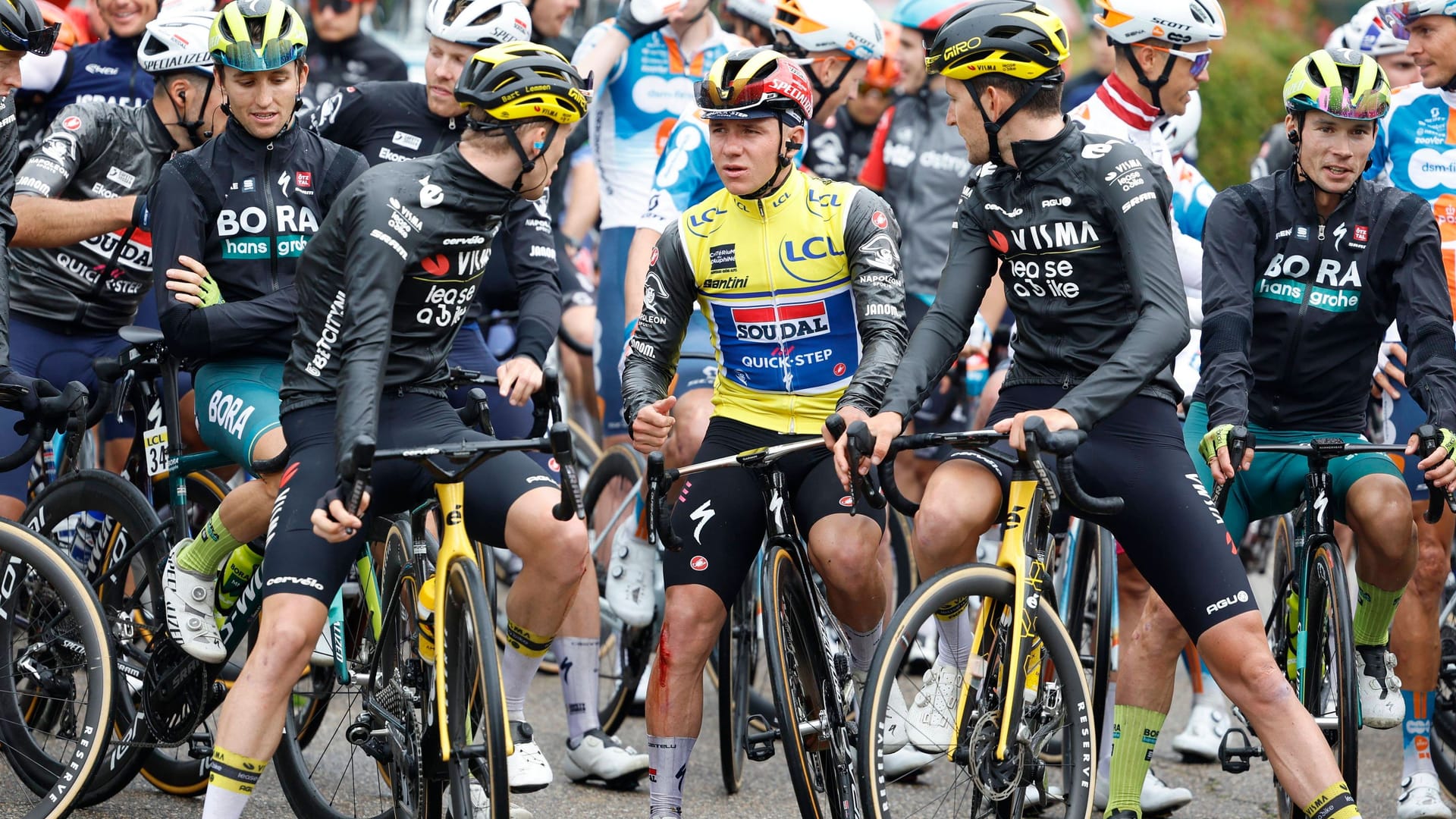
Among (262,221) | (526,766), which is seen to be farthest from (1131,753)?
(262,221)

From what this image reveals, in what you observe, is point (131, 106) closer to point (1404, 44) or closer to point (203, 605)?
point (203, 605)

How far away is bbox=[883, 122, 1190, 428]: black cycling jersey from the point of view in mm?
4598

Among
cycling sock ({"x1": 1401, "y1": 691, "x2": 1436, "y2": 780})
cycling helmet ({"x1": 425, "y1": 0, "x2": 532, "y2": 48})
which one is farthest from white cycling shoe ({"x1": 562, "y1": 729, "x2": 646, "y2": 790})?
cycling sock ({"x1": 1401, "y1": 691, "x2": 1436, "y2": 780})

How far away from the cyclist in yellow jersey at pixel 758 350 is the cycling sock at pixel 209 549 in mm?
1293

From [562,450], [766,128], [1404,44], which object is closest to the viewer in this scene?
[562,450]

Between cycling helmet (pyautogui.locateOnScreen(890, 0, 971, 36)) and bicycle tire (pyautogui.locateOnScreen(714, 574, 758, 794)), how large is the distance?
11.2ft

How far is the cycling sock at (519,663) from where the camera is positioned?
5.28 metres

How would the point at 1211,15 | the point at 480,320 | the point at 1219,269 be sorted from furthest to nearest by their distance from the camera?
the point at 480,320 → the point at 1211,15 → the point at 1219,269

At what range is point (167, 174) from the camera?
17.7 ft

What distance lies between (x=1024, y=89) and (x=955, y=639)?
5.18ft

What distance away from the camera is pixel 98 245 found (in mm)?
6234

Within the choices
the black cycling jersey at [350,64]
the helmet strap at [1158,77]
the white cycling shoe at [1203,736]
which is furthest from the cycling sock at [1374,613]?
the black cycling jersey at [350,64]

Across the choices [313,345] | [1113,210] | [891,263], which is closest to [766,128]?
[891,263]

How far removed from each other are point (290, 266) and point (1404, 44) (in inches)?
208
